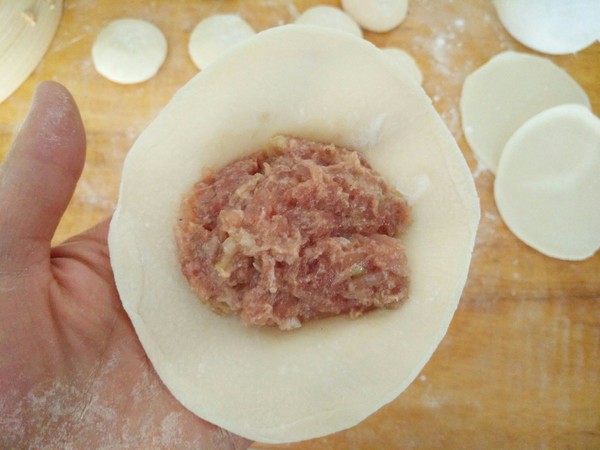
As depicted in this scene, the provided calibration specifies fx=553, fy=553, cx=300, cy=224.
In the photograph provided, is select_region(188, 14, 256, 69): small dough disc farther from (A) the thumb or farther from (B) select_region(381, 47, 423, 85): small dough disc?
(A) the thumb

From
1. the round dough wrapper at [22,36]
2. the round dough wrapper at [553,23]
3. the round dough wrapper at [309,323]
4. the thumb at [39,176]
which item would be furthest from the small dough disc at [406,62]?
the round dough wrapper at [22,36]

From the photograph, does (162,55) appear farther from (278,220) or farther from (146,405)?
(146,405)

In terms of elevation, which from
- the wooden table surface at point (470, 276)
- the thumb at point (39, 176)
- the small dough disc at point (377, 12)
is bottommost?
the wooden table surface at point (470, 276)

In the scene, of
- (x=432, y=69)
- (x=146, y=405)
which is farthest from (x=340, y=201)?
(x=432, y=69)

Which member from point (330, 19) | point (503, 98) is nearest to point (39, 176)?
point (330, 19)

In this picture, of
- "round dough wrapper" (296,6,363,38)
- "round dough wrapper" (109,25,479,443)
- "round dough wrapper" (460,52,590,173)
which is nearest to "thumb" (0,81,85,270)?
"round dough wrapper" (109,25,479,443)

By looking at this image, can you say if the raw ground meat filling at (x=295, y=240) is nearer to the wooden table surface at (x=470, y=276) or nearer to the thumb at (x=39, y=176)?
the thumb at (x=39, y=176)
